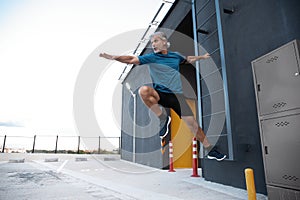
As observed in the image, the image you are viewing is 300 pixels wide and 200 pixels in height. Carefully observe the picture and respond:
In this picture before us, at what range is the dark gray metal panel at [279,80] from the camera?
1.68 metres

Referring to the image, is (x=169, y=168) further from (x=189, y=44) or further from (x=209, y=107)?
(x=189, y=44)

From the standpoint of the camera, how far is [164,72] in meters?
2.55

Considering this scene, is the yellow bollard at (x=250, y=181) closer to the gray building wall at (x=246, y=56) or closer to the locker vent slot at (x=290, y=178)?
the locker vent slot at (x=290, y=178)

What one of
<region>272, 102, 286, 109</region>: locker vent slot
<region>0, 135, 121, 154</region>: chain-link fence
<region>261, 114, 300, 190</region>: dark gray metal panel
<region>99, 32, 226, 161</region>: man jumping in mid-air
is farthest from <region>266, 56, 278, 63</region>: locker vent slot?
<region>0, 135, 121, 154</region>: chain-link fence

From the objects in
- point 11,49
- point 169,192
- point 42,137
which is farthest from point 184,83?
point 42,137

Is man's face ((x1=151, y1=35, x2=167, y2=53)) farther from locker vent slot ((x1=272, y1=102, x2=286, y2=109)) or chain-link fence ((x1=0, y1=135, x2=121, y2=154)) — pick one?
chain-link fence ((x1=0, y1=135, x2=121, y2=154))

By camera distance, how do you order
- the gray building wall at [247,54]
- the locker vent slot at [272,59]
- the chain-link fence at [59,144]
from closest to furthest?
the locker vent slot at [272,59], the gray building wall at [247,54], the chain-link fence at [59,144]

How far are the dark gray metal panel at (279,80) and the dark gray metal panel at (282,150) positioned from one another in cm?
13

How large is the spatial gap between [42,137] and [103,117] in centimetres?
863

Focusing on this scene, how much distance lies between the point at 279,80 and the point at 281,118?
1.21 feet

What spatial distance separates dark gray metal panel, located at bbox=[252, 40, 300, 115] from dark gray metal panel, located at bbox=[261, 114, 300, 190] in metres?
0.13

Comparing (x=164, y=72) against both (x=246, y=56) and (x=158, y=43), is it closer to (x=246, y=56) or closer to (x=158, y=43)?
(x=158, y=43)

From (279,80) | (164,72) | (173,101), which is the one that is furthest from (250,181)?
(164,72)

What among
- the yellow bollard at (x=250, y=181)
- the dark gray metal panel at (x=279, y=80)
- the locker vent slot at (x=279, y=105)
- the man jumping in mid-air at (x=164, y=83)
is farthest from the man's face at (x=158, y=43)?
the yellow bollard at (x=250, y=181)
